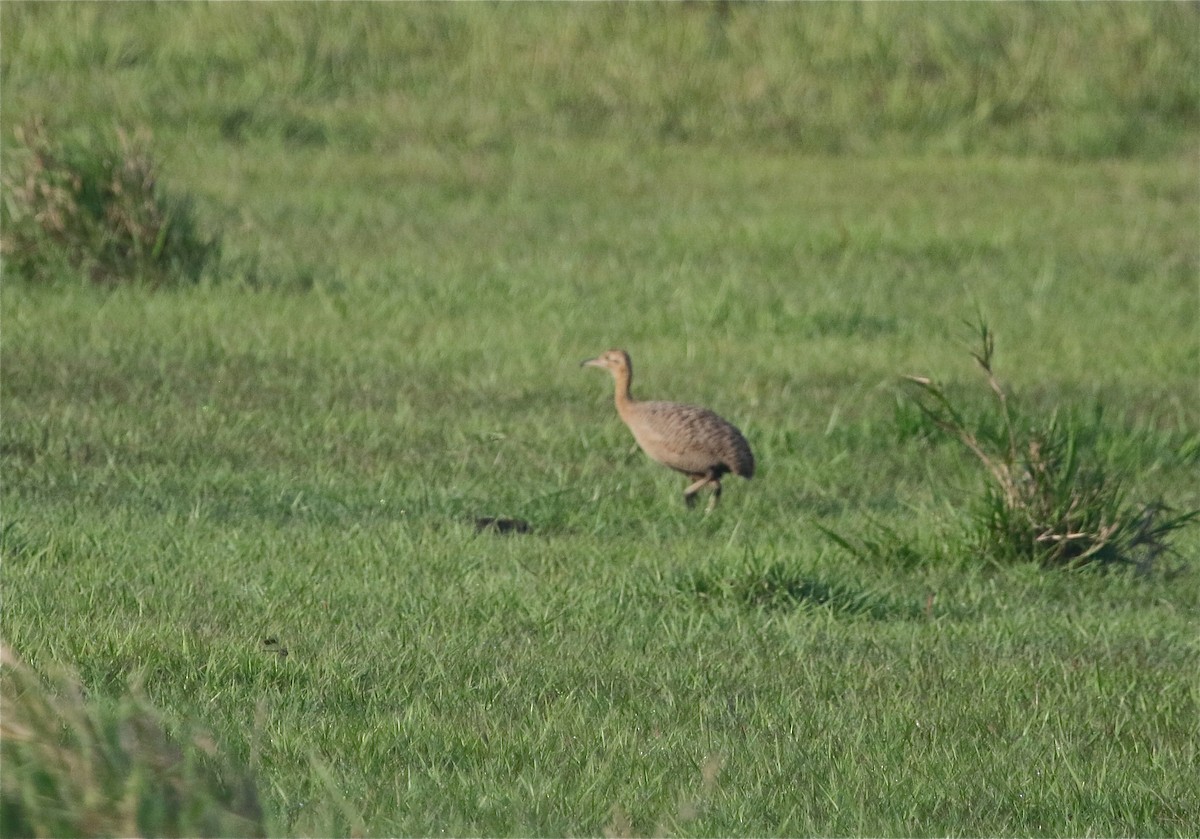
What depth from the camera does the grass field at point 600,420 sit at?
16.9ft

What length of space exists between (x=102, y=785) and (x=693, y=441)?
17.5ft

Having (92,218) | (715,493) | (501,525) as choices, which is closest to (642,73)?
(92,218)

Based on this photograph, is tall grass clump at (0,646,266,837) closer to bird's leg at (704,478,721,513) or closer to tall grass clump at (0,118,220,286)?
bird's leg at (704,478,721,513)

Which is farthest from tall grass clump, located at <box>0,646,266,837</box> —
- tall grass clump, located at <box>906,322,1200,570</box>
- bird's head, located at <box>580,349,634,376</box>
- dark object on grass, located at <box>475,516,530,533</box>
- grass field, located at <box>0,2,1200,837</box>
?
bird's head, located at <box>580,349,634,376</box>

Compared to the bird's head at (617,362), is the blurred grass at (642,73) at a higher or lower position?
lower

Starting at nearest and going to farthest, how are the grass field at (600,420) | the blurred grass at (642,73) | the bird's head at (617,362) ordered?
the grass field at (600,420) < the bird's head at (617,362) < the blurred grass at (642,73)

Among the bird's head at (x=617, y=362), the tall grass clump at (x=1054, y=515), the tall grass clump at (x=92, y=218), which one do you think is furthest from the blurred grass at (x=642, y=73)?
the tall grass clump at (x=1054, y=515)

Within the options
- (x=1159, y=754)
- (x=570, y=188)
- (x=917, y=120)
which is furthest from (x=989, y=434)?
(x=917, y=120)

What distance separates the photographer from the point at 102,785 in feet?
10.5

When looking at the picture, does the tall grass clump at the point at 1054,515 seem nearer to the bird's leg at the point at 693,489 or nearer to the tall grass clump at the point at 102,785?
the bird's leg at the point at 693,489

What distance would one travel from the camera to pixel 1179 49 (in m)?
23.2

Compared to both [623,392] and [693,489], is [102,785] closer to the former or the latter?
[693,489]

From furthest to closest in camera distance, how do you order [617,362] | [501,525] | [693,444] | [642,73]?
[642,73] < [617,362] < [693,444] < [501,525]

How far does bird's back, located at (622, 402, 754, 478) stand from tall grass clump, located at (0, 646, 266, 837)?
5.15 meters
